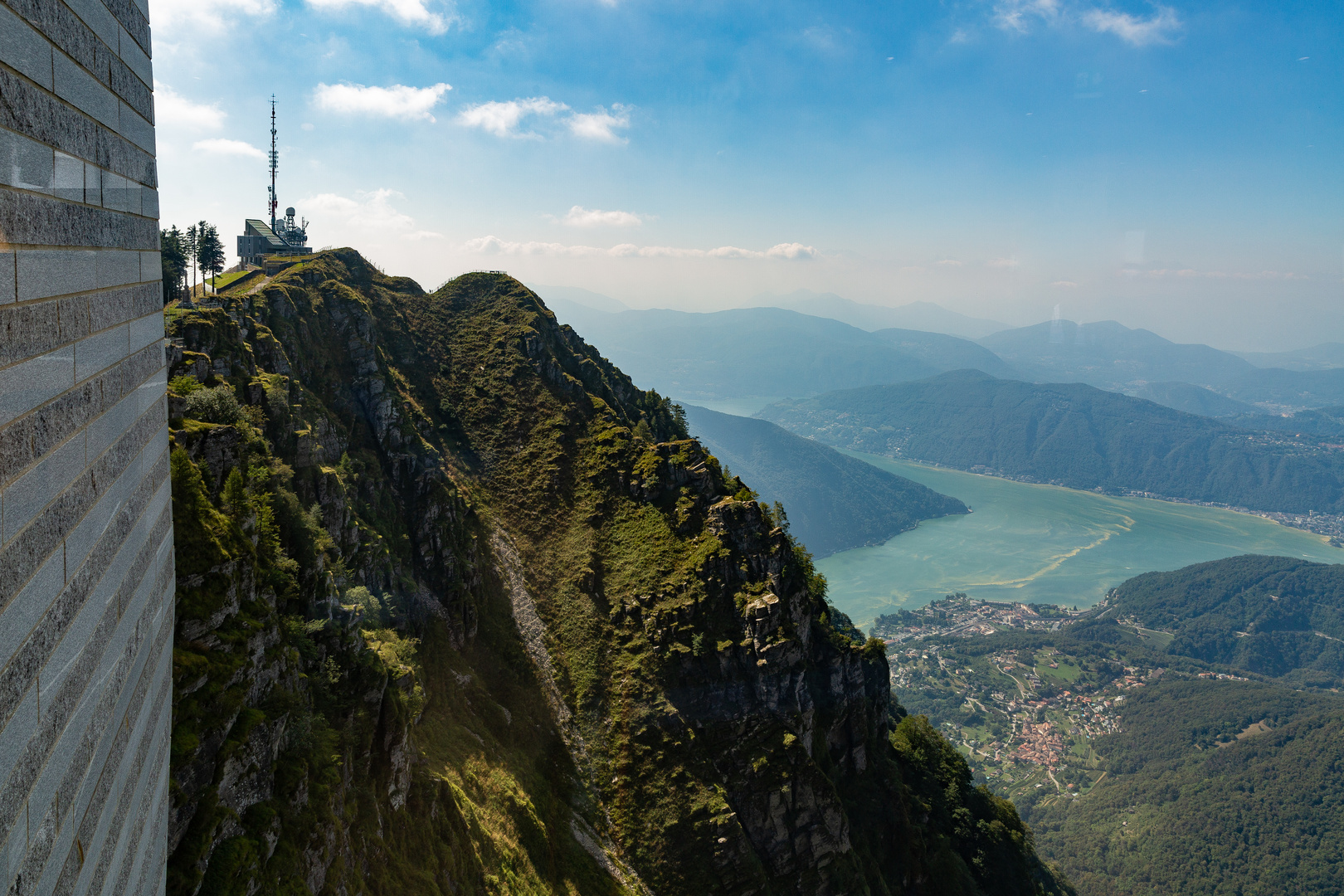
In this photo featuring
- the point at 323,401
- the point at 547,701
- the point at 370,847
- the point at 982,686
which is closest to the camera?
the point at 370,847

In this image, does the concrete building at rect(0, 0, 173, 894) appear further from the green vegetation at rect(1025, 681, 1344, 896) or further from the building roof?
the green vegetation at rect(1025, 681, 1344, 896)

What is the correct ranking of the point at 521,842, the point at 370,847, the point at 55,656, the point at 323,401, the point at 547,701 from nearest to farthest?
the point at 55,656 → the point at 370,847 → the point at 521,842 → the point at 547,701 → the point at 323,401

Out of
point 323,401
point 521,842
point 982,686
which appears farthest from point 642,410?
point 982,686

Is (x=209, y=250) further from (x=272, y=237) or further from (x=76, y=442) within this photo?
(x=76, y=442)

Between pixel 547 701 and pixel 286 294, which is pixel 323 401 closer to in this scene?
pixel 286 294

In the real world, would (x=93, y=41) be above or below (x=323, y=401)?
above

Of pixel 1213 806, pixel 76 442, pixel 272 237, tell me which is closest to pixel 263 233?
pixel 272 237
